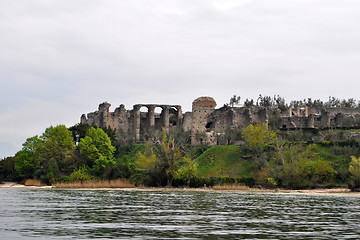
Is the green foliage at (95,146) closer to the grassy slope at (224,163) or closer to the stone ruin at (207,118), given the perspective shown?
the stone ruin at (207,118)

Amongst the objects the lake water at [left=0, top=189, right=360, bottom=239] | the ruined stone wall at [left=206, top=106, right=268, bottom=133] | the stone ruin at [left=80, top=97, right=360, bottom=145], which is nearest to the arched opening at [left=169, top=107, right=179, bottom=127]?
the stone ruin at [left=80, top=97, right=360, bottom=145]

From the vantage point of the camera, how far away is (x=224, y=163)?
7456 centimetres

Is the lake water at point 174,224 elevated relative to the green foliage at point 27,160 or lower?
lower

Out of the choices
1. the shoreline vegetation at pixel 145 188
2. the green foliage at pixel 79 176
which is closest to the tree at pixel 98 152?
the green foliage at pixel 79 176

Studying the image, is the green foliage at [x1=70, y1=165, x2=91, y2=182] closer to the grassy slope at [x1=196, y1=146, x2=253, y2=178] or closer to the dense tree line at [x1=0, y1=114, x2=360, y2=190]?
the dense tree line at [x1=0, y1=114, x2=360, y2=190]

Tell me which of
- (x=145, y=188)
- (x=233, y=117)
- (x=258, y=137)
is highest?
(x=233, y=117)

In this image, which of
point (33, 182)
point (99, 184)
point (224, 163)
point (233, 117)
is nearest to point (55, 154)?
point (33, 182)

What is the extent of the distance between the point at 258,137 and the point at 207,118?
2214 cm

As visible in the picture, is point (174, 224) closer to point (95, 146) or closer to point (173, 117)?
point (95, 146)

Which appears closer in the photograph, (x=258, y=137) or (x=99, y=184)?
(x=99, y=184)

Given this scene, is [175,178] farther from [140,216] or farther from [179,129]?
[140,216]

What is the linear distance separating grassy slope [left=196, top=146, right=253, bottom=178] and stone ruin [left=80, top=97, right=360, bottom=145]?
10808 mm

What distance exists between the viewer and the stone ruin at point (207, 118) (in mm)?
93250

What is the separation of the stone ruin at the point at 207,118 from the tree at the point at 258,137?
12.2 meters
